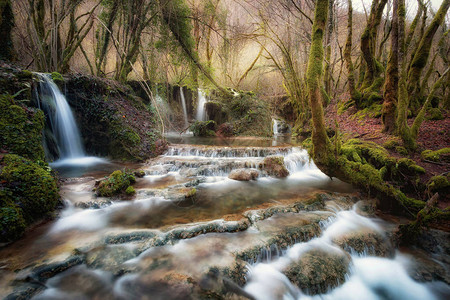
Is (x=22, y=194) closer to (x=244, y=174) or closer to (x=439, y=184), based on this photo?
(x=244, y=174)

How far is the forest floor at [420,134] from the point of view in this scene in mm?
3725

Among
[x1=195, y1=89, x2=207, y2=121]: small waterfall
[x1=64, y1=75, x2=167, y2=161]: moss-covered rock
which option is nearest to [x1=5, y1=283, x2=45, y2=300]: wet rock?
[x1=64, y1=75, x2=167, y2=161]: moss-covered rock

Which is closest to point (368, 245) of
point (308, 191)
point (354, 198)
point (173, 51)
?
point (354, 198)

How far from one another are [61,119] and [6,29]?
147 inches

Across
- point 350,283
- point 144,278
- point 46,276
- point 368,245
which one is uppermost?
point 46,276

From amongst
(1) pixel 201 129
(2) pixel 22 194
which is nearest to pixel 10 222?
(2) pixel 22 194

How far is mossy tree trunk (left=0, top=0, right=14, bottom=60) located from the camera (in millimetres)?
6234

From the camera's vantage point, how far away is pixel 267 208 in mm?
3816

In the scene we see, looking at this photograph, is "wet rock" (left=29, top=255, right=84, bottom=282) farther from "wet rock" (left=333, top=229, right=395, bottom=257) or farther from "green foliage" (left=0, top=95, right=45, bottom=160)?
"wet rock" (left=333, top=229, right=395, bottom=257)

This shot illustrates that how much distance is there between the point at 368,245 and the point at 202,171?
4409 millimetres

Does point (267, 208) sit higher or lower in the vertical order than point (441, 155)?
lower

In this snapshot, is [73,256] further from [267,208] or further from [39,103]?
[39,103]

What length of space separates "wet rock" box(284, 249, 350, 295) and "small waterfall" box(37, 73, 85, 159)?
7.91m

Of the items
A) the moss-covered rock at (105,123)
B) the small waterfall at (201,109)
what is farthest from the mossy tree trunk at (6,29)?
the small waterfall at (201,109)
